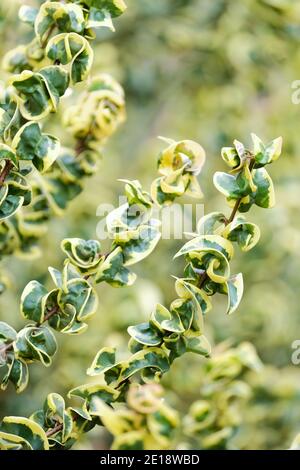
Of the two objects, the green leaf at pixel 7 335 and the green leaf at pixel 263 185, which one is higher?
the green leaf at pixel 263 185

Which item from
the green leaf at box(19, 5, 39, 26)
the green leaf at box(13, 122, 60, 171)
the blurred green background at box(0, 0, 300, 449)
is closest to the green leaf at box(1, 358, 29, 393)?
the green leaf at box(13, 122, 60, 171)

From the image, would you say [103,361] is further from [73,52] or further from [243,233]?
[73,52]

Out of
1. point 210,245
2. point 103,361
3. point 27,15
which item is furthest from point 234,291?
point 27,15

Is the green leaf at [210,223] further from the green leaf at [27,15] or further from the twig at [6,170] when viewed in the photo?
the green leaf at [27,15]

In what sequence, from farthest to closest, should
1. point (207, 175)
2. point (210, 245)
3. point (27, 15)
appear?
point (207, 175) → point (27, 15) → point (210, 245)

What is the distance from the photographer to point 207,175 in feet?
6.54

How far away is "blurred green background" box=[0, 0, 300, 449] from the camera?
1.63m

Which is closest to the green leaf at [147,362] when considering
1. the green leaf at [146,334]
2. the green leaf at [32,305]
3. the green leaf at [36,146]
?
the green leaf at [146,334]

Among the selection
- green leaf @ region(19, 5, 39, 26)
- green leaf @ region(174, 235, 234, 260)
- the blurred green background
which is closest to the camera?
green leaf @ region(174, 235, 234, 260)

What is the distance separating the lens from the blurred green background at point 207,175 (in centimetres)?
163

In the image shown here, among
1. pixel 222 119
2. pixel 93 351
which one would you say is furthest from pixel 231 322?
pixel 222 119

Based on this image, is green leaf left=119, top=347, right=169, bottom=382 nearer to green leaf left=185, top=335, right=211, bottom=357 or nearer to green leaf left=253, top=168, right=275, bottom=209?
green leaf left=185, top=335, right=211, bottom=357
